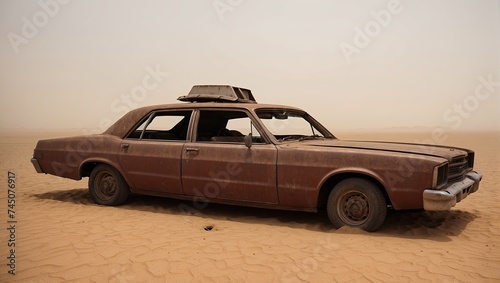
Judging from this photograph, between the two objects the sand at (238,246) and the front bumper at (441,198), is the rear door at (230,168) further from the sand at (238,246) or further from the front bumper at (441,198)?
the front bumper at (441,198)

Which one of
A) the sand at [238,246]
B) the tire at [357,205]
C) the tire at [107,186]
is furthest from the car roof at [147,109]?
the tire at [357,205]

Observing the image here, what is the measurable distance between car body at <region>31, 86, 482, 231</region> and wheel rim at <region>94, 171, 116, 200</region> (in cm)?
2

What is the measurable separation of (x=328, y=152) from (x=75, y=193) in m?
5.06

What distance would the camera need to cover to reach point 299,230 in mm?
4293

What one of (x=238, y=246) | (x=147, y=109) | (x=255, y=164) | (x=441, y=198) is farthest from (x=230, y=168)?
(x=441, y=198)

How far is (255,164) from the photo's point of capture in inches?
175

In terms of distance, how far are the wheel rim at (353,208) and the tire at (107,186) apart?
3282 mm

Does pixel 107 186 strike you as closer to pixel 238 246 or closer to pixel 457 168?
pixel 238 246

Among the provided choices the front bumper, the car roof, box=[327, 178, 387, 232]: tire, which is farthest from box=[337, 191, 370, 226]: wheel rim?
the car roof

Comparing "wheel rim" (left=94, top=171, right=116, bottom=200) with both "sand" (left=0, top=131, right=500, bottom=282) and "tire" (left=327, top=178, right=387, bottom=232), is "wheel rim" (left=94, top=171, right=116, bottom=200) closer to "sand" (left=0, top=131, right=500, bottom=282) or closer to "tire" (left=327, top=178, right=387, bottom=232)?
"sand" (left=0, top=131, right=500, bottom=282)

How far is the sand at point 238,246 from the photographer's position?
3.01 metres

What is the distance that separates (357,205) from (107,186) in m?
3.85

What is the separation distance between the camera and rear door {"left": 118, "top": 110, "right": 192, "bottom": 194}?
16.4ft

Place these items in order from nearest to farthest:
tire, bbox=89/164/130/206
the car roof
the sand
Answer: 1. the sand
2. the car roof
3. tire, bbox=89/164/130/206
